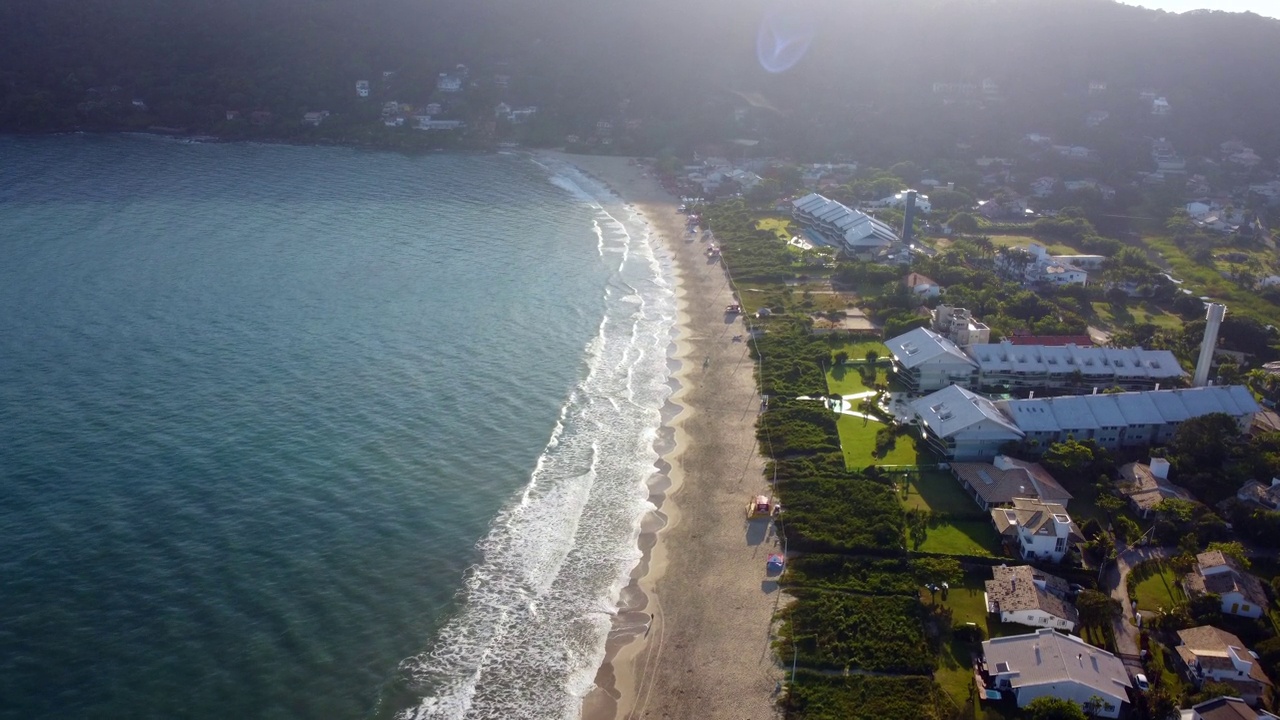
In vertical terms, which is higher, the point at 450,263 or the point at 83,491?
the point at 450,263

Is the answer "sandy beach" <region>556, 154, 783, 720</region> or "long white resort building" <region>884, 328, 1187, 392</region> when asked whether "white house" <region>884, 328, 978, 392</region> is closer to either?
"long white resort building" <region>884, 328, 1187, 392</region>

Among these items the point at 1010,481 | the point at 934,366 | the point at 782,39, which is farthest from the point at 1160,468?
the point at 782,39

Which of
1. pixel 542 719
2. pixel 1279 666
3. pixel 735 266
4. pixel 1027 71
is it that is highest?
pixel 1027 71

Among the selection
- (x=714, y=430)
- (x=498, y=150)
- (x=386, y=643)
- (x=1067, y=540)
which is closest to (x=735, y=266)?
(x=714, y=430)

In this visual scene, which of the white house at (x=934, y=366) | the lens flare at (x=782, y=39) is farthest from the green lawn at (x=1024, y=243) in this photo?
the lens flare at (x=782, y=39)

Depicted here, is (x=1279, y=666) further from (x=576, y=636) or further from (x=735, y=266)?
(x=735, y=266)
